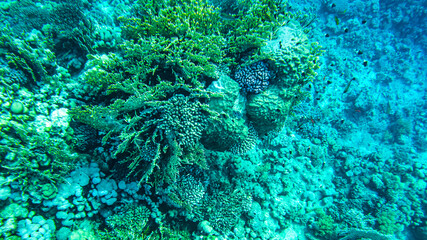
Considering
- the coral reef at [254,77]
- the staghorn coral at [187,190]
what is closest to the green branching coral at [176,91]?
the coral reef at [254,77]

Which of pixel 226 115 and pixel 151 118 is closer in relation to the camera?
pixel 151 118

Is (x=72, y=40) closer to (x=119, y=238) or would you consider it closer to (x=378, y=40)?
(x=119, y=238)

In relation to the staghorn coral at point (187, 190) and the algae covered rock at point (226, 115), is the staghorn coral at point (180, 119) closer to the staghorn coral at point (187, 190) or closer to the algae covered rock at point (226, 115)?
the algae covered rock at point (226, 115)

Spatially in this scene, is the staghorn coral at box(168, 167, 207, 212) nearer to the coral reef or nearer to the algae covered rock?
the algae covered rock

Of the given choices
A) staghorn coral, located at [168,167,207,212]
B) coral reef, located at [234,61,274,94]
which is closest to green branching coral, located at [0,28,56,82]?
staghorn coral, located at [168,167,207,212]

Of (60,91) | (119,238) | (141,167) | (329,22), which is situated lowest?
(119,238)

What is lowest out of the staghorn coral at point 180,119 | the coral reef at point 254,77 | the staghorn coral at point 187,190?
the staghorn coral at point 187,190

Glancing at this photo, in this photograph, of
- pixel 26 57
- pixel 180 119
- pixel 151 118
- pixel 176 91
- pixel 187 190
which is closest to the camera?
pixel 180 119

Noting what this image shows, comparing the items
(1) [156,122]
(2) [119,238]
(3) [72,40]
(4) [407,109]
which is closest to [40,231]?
(2) [119,238]

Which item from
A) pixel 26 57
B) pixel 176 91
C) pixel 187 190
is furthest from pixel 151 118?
pixel 26 57

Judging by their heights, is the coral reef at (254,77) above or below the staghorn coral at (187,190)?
above

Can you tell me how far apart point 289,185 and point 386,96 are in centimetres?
1249

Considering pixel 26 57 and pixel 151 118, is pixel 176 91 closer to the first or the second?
pixel 151 118

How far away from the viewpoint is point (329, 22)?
45.0 ft
